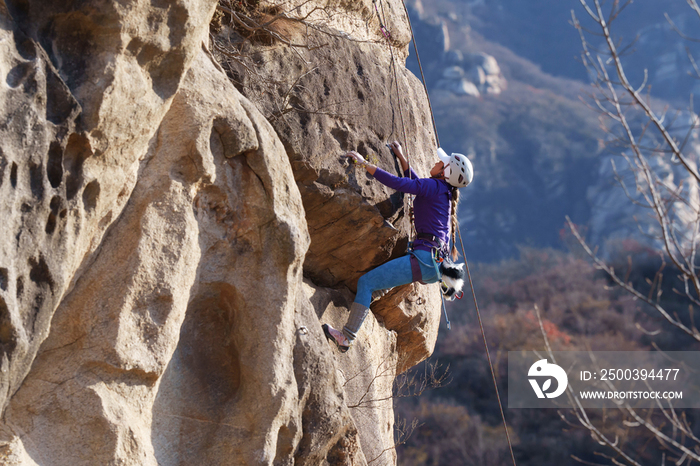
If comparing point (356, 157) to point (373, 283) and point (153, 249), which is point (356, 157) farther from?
point (153, 249)

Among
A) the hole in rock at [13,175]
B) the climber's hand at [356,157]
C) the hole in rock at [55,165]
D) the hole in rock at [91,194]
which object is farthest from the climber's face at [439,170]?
the hole in rock at [13,175]

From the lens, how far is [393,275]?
5.60 metres

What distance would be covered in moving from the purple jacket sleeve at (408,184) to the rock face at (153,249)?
55cm

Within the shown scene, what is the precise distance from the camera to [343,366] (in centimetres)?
578

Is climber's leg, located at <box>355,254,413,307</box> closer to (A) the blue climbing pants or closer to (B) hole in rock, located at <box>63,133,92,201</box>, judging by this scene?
(A) the blue climbing pants

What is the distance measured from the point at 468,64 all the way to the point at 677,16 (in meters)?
19.9

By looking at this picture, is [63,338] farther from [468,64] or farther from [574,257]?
[468,64]

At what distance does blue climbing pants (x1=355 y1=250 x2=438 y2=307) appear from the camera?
18.2ft

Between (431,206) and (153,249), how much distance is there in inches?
111

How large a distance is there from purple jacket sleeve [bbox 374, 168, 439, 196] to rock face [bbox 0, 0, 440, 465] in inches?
21.7

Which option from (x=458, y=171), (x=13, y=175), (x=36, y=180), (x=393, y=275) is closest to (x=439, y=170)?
(x=458, y=171)

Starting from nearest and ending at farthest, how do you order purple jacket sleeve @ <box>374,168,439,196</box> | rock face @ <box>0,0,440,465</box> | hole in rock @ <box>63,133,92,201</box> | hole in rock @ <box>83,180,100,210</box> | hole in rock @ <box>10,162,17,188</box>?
hole in rock @ <box>10,162,17,188</box>, rock face @ <box>0,0,440,465</box>, hole in rock @ <box>63,133,92,201</box>, hole in rock @ <box>83,180,100,210</box>, purple jacket sleeve @ <box>374,168,439,196</box>

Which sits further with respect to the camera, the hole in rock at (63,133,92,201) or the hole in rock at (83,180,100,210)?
the hole in rock at (83,180,100,210)

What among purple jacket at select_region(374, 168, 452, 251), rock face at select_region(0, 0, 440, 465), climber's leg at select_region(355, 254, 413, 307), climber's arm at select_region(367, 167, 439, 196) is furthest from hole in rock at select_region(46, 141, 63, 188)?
climber's leg at select_region(355, 254, 413, 307)
